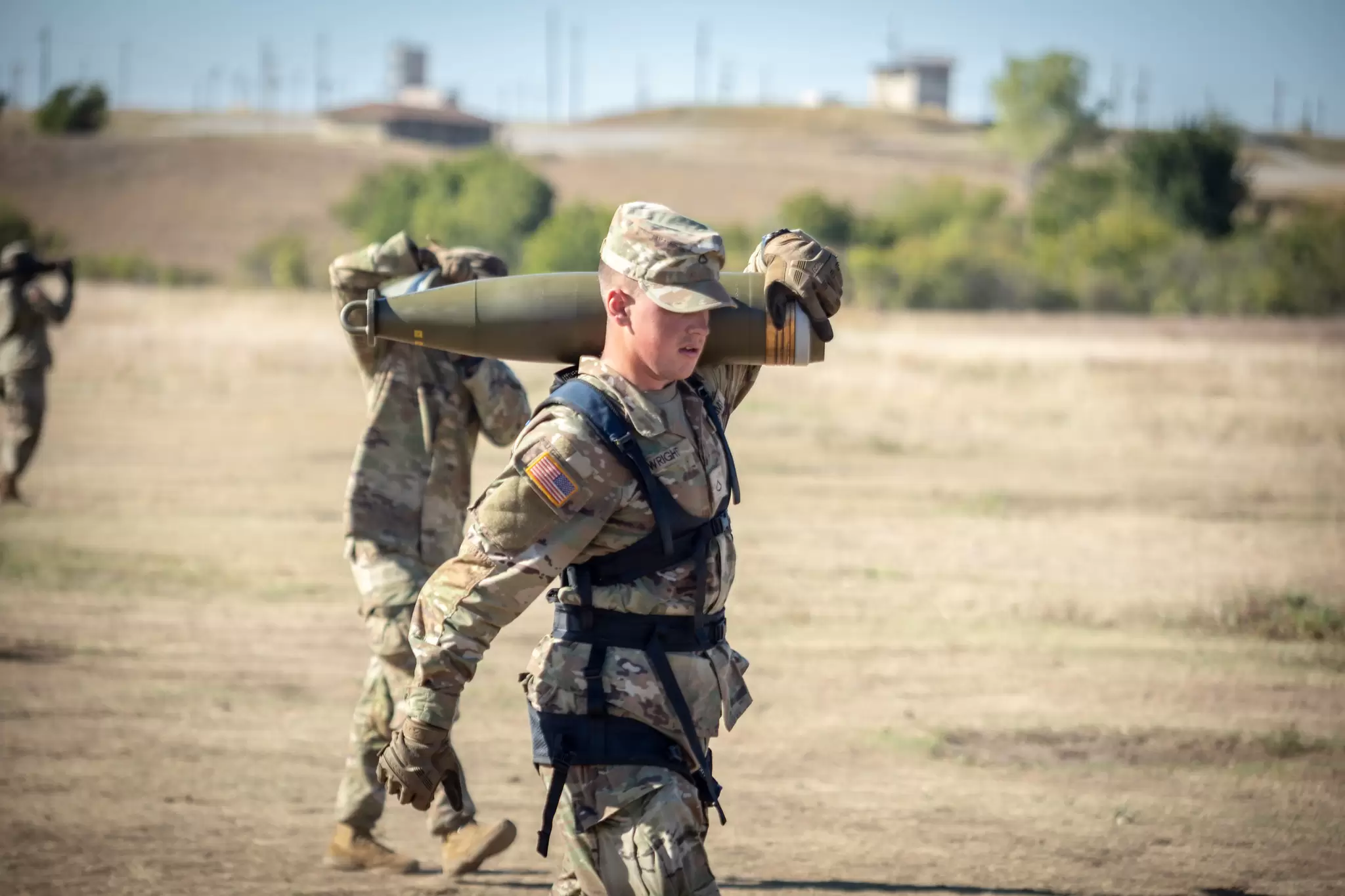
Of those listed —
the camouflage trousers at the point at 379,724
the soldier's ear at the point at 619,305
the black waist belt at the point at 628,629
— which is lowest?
the camouflage trousers at the point at 379,724

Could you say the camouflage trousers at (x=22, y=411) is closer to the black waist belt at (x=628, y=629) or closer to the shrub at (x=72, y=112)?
the black waist belt at (x=628, y=629)

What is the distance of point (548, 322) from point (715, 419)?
492 mm

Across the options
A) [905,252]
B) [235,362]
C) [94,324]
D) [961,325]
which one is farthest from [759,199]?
[235,362]

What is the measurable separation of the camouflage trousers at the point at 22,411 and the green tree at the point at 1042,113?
84.0 meters

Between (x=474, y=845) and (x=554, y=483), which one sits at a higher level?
(x=554, y=483)

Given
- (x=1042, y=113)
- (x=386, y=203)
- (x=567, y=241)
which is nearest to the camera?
(x=567, y=241)

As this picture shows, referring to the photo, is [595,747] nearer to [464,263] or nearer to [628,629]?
[628,629]

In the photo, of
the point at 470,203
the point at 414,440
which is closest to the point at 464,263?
the point at 414,440

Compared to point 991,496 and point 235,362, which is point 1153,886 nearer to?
point 991,496

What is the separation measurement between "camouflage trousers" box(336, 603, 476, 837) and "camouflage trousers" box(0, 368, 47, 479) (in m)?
9.10

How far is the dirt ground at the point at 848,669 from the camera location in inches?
262

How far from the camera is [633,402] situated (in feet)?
13.1

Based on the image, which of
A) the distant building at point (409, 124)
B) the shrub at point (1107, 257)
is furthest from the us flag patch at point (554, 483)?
the distant building at point (409, 124)

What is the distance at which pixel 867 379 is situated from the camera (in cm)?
2894
